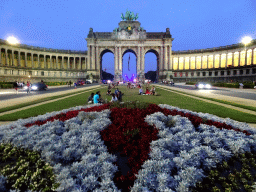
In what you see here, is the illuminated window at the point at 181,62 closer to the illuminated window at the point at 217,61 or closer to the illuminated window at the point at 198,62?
the illuminated window at the point at 198,62

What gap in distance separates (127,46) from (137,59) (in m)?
9.73

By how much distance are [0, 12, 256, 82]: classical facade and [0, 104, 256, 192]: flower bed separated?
89.0 meters

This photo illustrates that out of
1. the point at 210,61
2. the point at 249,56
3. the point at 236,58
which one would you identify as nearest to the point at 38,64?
the point at 210,61

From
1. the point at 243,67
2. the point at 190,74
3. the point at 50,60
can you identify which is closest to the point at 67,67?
the point at 50,60

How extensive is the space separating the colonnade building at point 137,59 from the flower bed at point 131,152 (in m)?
89.0

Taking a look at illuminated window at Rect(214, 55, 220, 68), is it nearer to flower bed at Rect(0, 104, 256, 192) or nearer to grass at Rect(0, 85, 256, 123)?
grass at Rect(0, 85, 256, 123)

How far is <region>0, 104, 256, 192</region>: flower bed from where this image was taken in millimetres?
3480

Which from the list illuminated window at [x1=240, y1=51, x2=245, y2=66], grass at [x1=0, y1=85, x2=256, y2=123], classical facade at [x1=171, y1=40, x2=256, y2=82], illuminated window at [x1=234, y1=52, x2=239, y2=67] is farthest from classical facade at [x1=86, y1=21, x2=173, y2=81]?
grass at [x1=0, y1=85, x2=256, y2=123]

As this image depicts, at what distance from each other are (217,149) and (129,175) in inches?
102

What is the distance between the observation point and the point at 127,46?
319ft

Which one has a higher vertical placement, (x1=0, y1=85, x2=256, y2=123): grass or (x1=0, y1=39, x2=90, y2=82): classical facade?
(x1=0, y1=39, x2=90, y2=82): classical facade

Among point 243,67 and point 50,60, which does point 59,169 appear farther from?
point 50,60

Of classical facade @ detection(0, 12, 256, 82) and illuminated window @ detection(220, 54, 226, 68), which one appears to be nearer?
classical facade @ detection(0, 12, 256, 82)

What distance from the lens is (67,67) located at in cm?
10156
